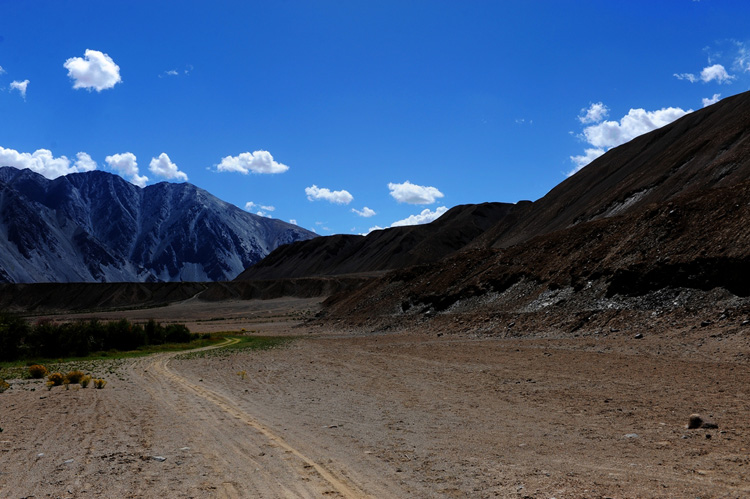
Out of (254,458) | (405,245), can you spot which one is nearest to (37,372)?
(254,458)

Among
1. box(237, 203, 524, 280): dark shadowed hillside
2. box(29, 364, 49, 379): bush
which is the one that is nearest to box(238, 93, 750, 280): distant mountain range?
box(237, 203, 524, 280): dark shadowed hillside

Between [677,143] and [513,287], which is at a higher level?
[677,143]

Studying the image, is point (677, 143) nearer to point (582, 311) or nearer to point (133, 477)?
point (582, 311)

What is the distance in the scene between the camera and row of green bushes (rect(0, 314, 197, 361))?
32.1 m

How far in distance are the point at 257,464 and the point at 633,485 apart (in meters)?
5.13

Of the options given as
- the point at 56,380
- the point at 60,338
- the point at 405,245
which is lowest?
the point at 56,380

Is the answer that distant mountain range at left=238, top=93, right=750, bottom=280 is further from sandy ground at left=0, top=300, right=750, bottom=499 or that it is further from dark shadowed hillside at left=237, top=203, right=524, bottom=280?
sandy ground at left=0, top=300, right=750, bottom=499

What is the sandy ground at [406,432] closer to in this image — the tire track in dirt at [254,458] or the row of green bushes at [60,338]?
the tire track in dirt at [254,458]

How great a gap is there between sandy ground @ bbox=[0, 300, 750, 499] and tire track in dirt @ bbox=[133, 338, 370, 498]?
0.04 m

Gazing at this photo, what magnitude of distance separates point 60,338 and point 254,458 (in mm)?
31027

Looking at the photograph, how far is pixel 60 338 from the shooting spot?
34.4 meters

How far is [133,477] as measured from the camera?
Result: 25.8 ft

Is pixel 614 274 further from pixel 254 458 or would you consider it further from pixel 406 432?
pixel 254 458

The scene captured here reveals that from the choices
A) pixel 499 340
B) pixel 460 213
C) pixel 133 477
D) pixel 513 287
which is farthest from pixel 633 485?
pixel 460 213
